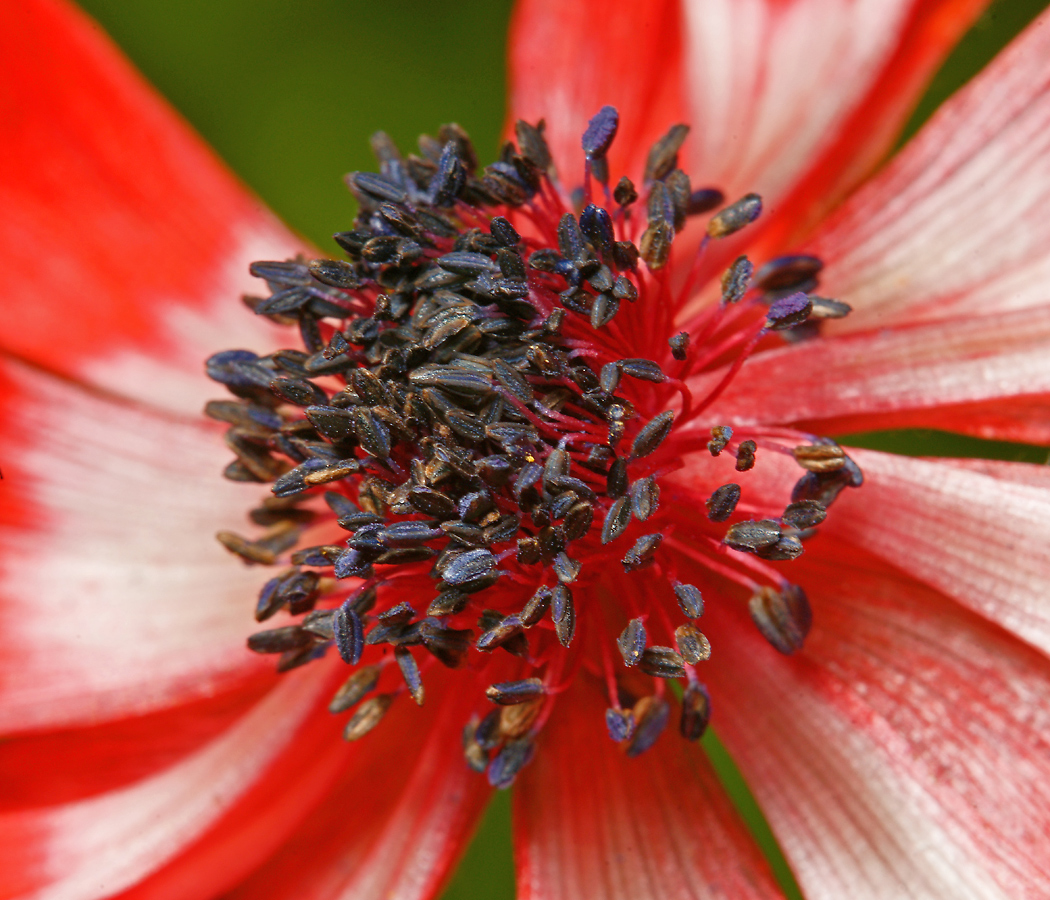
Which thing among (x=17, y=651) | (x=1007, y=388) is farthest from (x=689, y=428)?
(x=17, y=651)

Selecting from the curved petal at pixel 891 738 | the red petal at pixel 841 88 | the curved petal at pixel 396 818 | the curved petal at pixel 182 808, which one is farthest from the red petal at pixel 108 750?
the red petal at pixel 841 88

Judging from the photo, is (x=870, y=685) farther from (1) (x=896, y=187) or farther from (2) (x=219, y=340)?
(2) (x=219, y=340)

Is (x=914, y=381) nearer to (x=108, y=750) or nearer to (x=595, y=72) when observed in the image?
(x=595, y=72)

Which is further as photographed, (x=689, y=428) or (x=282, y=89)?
(x=282, y=89)

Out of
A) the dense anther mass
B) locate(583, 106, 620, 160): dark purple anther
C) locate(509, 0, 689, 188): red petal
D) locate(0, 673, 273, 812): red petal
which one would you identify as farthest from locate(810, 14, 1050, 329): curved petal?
locate(0, 673, 273, 812): red petal

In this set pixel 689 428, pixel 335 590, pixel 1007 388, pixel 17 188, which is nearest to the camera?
pixel 1007 388

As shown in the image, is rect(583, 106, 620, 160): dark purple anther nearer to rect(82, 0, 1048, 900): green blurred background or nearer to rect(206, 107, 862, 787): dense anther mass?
rect(206, 107, 862, 787): dense anther mass

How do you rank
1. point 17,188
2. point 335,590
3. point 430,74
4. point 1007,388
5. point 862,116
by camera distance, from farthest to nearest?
1. point 430,74
2. point 17,188
3. point 862,116
4. point 335,590
5. point 1007,388
